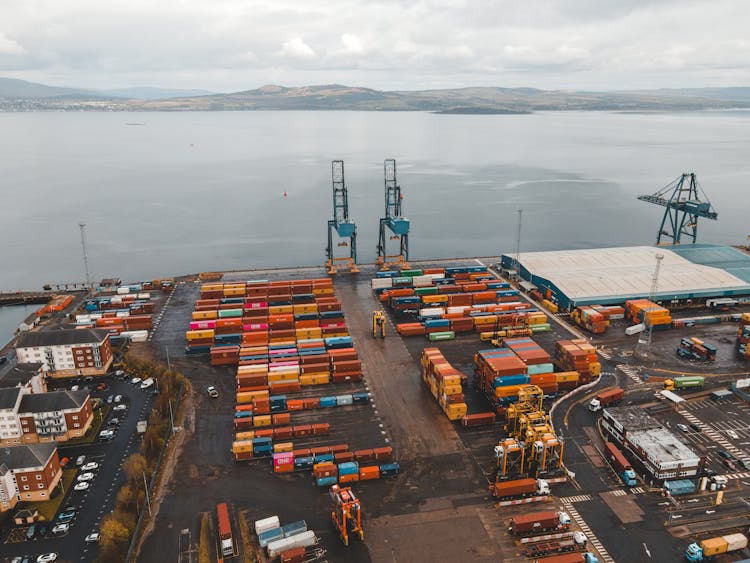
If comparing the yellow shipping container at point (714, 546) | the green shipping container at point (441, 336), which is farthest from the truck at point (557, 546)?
the green shipping container at point (441, 336)

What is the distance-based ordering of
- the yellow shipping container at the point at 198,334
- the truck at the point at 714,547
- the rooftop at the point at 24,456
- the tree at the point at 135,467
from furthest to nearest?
1. the yellow shipping container at the point at 198,334
2. the tree at the point at 135,467
3. the rooftop at the point at 24,456
4. the truck at the point at 714,547

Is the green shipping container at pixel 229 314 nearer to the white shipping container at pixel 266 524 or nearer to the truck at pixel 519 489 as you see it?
the white shipping container at pixel 266 524

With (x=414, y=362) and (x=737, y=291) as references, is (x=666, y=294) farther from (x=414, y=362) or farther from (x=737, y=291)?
(x=414, y=362)

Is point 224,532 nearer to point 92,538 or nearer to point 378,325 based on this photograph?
point 92,538

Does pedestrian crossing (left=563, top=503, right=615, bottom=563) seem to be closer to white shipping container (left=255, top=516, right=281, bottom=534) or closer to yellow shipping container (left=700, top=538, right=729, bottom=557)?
yellow shipping container (left=700, top=538, right=729, bottom=557)

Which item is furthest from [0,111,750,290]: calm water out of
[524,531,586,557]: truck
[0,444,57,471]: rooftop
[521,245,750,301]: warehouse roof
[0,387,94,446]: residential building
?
[524,531,586,557]: truck

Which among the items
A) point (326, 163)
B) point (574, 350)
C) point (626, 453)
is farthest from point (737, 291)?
point (326, 163)

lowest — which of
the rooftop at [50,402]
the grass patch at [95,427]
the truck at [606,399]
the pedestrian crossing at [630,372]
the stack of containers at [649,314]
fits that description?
the grass patch at [95,427]
